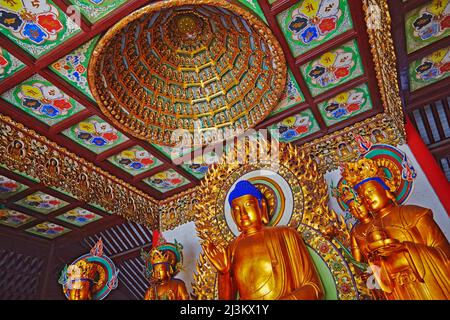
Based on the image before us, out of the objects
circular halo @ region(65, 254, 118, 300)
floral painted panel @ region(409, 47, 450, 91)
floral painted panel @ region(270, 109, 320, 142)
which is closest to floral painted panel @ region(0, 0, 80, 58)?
circular halo @ region(65, 254, 118, 300)

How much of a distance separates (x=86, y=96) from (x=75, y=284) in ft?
7.24

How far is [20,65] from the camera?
144 inches

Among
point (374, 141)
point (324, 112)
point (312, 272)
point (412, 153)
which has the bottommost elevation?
point (312, 272)

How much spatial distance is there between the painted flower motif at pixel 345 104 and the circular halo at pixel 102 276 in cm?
353

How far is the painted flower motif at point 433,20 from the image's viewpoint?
344 centimetres

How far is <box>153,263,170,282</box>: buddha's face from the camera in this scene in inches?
172

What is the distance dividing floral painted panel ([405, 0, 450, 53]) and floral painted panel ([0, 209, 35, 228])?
6.68 metres

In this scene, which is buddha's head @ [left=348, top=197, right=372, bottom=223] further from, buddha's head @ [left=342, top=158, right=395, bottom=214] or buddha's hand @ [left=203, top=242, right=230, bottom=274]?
buddha's hand @ [left=203, top=242, right=230, bottom=274]

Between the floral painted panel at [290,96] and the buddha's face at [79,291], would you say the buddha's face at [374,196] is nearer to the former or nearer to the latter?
the floral painted panel at [290,96]

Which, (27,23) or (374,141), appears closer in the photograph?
(27,23)

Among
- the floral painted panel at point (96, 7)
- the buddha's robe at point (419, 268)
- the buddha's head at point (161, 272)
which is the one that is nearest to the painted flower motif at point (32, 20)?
the floral painted panel at point (96, 7)

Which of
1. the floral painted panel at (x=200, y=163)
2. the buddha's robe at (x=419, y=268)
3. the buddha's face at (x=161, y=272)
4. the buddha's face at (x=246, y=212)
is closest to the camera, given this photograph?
the buddha's robe at (x=419, y=268)

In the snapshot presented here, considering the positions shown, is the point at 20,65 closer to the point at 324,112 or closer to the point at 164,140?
the point at 164,140
